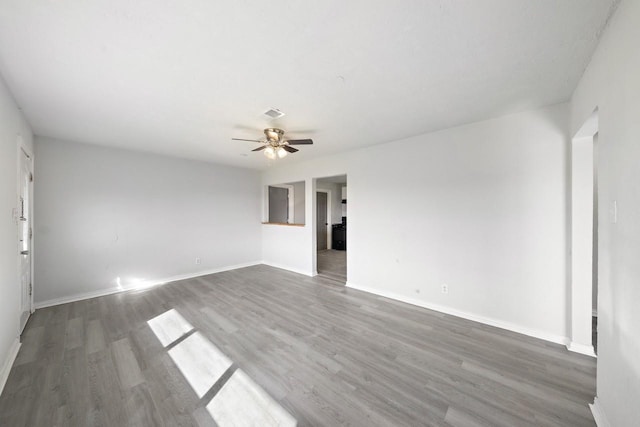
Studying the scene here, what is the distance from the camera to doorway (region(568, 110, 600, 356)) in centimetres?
208

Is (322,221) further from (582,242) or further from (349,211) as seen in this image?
(582,242)

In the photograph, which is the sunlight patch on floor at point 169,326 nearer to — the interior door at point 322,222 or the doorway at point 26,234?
the doorway at point 26,234

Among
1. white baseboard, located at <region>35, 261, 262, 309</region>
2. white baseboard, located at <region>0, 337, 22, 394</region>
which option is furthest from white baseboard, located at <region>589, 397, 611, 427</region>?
white baseboard, located at <region>35, 261, 262, 309</region>

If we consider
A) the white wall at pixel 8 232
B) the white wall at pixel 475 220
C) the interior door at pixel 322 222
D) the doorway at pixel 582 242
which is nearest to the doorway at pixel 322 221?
the interior door at pixel 322 222

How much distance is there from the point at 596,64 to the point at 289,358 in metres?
3.19

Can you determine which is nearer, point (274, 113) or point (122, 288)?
point (274, 113)

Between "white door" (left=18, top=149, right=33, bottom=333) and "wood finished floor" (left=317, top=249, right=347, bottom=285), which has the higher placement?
"white door" (left=18, top=149, right=33, bottom=333)

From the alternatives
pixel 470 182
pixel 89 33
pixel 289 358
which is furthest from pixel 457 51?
pixel 289 358

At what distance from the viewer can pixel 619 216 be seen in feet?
3.98

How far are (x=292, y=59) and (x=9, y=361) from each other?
3.41 meters

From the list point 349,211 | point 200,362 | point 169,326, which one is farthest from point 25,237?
point 349,211

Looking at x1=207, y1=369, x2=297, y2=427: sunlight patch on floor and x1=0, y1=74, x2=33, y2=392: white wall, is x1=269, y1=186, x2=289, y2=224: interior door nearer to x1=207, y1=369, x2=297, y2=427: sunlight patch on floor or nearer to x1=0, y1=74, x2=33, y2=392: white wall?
x1=0, y1=74, x2=33, y2=392: white wall

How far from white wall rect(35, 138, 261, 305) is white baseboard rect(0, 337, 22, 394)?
147 cm

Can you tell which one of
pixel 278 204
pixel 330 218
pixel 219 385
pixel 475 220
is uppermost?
pixel 278 204
